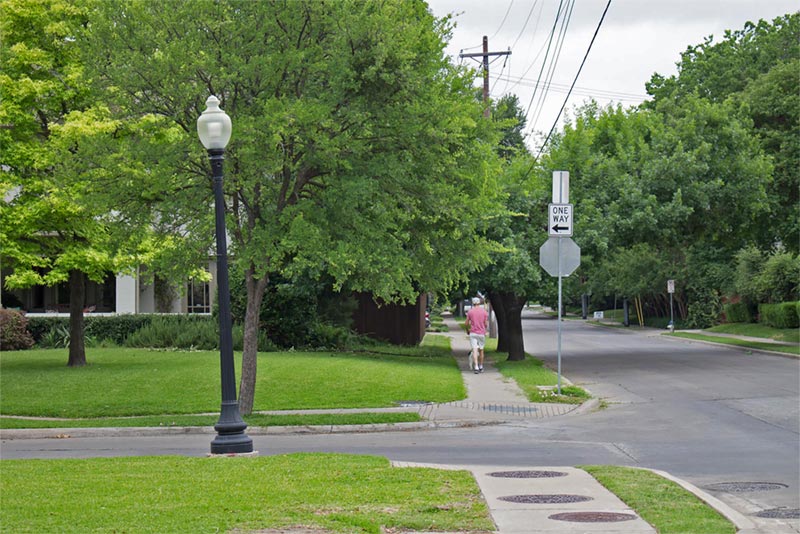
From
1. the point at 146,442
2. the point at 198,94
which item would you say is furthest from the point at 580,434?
the point at 198,94

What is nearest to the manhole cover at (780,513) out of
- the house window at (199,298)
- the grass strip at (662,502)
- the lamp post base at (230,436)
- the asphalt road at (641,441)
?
the asphalt road at (641,441)

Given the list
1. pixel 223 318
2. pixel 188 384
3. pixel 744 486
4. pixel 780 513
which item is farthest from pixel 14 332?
pixel 780 513

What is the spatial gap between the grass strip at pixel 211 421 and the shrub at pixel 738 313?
4228 cm

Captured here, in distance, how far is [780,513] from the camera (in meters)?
8.60

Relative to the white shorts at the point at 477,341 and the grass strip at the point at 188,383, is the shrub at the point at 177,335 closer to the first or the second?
the grass strip at the point at 188,383

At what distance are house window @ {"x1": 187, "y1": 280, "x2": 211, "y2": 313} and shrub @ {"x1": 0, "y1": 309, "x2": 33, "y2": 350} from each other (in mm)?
7012

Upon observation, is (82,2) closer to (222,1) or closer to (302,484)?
(222,1)

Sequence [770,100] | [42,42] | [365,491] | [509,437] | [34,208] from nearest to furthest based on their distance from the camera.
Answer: [365,491] < [509,437] < [34,208] < [42,42] < [770,100]

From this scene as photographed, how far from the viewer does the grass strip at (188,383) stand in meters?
18.1

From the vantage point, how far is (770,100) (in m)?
36.2

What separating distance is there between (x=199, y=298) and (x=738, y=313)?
32.2 meters

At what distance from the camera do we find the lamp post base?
11.8 m

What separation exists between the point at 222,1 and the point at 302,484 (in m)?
9.20

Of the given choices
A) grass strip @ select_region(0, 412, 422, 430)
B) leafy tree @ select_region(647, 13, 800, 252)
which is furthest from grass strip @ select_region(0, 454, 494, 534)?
leafy tree @ select_region(647, 13, 800, 252)
